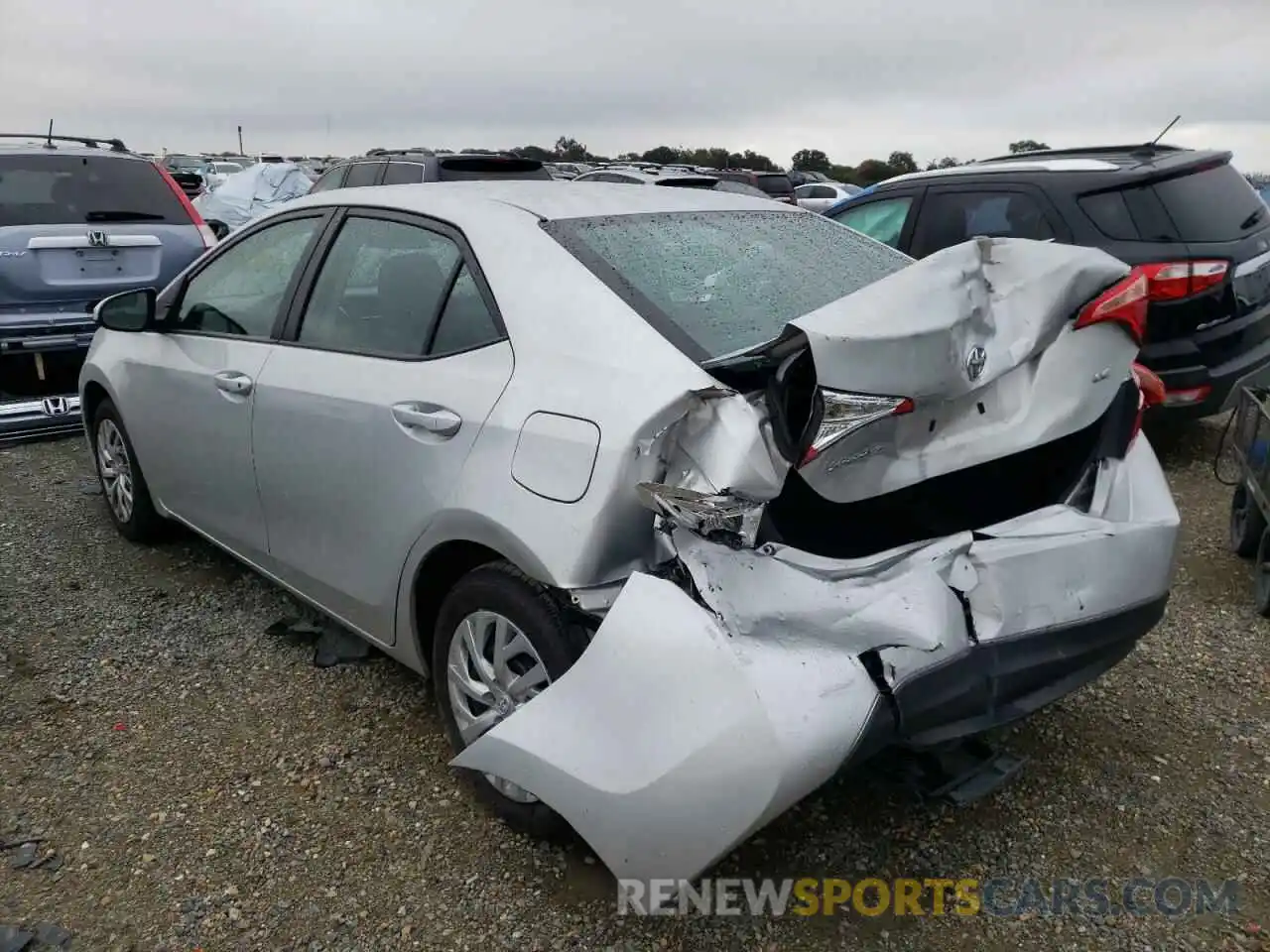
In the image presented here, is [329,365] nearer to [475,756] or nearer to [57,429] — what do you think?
[475,756]

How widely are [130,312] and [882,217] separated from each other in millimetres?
4637

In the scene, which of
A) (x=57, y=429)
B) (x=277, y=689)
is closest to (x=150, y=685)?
(x=277, y=689)

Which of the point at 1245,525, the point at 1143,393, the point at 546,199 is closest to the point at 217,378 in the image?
the point at 546,199

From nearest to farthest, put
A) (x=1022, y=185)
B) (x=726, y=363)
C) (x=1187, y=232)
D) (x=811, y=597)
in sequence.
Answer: (x=811, y=597)
(x=726, y=363)
(x=1187, y=232)
(x=1022, y=185)

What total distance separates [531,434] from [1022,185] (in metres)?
4.32

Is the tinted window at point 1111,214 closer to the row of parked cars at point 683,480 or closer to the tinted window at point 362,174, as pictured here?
the row of parked cars at point 683,480

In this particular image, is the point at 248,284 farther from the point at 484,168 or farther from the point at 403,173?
the point at 403,173

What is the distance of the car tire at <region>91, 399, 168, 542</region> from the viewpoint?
14.4ft

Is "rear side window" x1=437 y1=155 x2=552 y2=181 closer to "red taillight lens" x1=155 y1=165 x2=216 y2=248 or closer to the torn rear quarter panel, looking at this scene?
"red taillight lens" x1=155 y1=165 x2=216 y2=248

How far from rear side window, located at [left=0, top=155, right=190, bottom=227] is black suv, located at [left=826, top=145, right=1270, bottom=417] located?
17.7 feet

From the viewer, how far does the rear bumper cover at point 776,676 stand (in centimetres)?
187

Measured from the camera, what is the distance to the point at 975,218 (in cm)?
586

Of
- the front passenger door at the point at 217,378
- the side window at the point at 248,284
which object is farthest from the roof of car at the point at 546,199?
the front passenger door at the point at 217,378

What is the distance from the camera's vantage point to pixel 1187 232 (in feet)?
16.7
